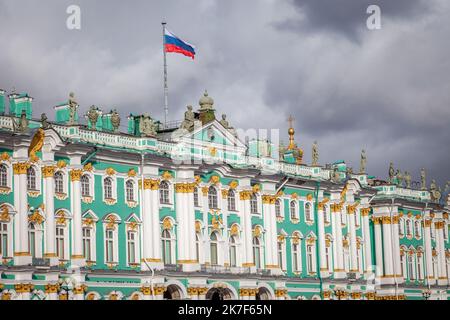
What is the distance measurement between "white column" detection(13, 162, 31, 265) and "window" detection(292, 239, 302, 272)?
81.6 ft

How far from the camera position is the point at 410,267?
92875 millimetres

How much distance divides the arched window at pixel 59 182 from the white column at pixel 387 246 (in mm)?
35047

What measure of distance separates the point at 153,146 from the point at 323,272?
19207mm

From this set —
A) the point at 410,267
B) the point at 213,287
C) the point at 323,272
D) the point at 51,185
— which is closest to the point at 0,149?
the point at 51,185

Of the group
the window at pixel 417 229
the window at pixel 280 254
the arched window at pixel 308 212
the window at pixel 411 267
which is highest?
the arched window at pixel 308 212

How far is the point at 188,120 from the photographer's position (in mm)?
72250

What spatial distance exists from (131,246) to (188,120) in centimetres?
1023

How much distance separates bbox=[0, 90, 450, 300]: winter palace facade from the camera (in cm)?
6028

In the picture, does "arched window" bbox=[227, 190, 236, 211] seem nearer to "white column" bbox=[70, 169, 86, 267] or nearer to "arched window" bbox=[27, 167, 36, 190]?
"white column" bbox=[70, 169, 86, 267]

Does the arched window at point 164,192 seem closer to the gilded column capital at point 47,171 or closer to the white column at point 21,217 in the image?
the gilded column capital at point 47,171

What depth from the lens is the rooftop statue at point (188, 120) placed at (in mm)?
71875

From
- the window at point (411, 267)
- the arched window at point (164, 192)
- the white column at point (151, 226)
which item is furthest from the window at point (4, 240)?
the window at point (411, 267)

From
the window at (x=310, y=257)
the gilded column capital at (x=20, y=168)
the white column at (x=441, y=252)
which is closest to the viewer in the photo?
the gilded column capital at (x=20, y=168)

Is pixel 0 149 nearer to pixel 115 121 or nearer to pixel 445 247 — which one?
pixel 115 121
